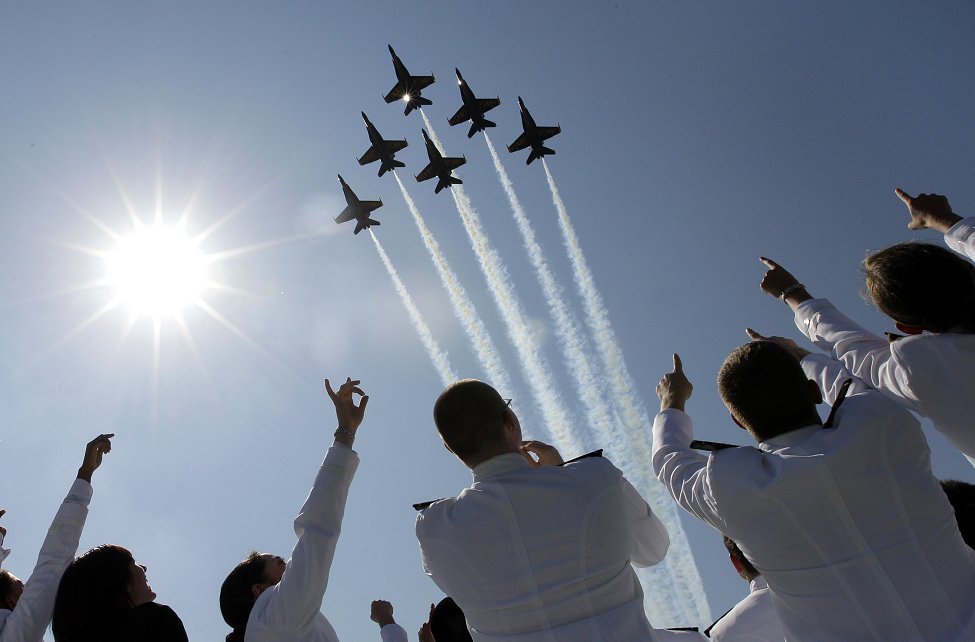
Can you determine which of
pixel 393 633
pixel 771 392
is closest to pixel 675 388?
pixel 771 392

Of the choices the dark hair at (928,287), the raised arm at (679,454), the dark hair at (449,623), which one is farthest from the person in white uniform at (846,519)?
the dark hair at (449,623)

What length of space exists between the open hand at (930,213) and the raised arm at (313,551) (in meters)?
4.68

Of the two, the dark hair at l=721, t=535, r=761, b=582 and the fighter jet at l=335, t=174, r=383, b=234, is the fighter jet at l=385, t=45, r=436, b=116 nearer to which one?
the fighter jet at l=335, t=174, r=383, b=234

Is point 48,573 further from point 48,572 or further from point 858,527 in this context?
point 858,527

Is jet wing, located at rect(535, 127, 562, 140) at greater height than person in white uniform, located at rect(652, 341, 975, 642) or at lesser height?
greater

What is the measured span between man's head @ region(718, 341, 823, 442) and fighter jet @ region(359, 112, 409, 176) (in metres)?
33.9

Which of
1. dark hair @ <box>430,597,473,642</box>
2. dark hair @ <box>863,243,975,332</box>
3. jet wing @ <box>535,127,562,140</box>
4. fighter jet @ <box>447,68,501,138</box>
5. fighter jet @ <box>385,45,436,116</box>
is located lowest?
dark hair @ <box>430,597,473,642</box>

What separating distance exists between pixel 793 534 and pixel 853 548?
257mm

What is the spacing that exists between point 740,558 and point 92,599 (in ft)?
15.0

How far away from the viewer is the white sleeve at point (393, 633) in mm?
6762

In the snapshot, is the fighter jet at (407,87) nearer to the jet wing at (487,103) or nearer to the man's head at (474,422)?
Result: the jet wing at (487,103)

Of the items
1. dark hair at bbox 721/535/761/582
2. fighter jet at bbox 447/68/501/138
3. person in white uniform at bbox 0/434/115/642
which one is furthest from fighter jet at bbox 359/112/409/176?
dark hair at bbox 721/535/761/582

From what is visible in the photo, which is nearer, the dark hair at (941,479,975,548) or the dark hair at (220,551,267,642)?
the dark hair at (941,479,975,548)

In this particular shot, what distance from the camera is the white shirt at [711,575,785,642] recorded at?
3.99 m
